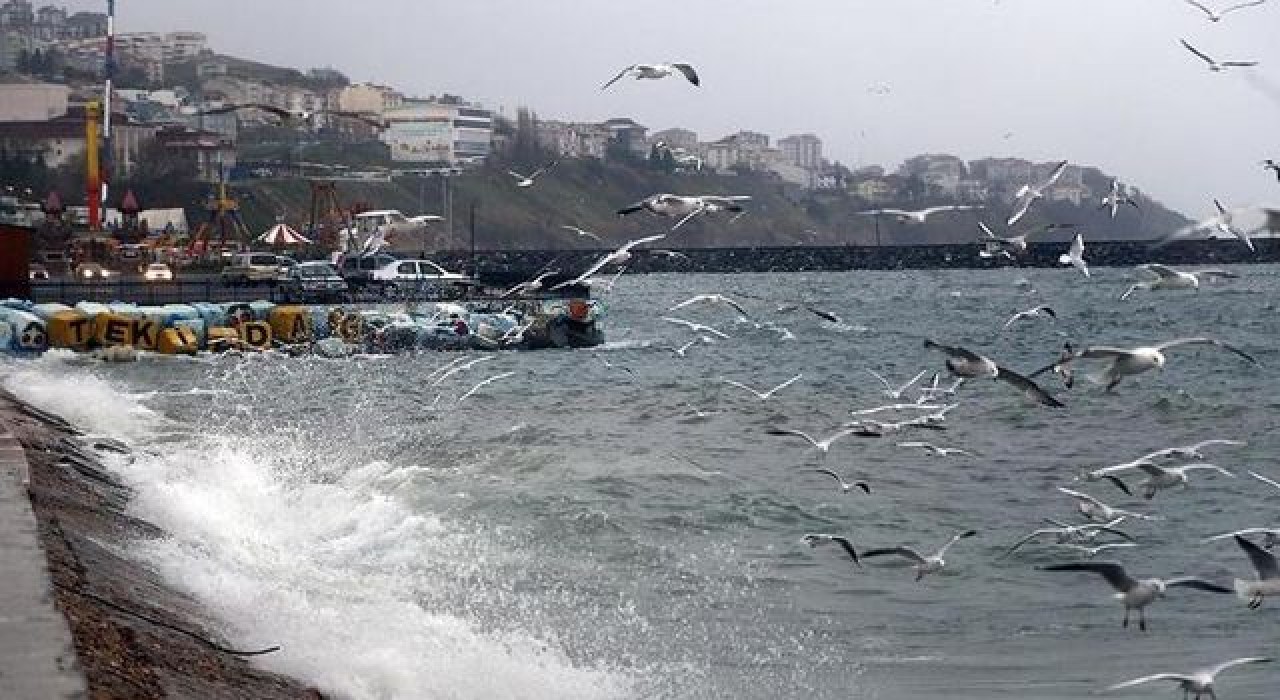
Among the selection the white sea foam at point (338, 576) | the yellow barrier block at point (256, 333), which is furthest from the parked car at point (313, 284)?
the white sea foam at point (338, 576)

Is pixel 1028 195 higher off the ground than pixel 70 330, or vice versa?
pixel 1028 195

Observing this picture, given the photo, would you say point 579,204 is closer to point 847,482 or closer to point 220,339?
point 220,339

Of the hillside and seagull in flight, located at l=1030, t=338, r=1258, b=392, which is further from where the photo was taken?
the hillside

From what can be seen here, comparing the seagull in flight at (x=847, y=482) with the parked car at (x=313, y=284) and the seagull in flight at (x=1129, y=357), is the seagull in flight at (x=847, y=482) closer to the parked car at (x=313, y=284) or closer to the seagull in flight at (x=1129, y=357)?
the seagull in flight at (x=1129, y=357)

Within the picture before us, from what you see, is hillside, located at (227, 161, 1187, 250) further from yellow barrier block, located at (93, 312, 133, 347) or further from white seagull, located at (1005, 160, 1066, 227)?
white seagull, located at (1005, 160, 1066, 227)

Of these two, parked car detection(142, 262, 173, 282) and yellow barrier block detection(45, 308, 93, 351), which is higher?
yellow barrier block detection(45, 308, 93, 351)

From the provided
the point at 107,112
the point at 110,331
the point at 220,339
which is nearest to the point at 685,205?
the point at 110,331

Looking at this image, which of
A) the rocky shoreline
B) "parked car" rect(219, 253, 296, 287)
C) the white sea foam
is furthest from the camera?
"parked car" rect(219, 253, 296, 287)

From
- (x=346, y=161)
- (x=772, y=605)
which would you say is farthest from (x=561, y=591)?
(x=346, y=161)

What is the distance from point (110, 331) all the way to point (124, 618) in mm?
32416

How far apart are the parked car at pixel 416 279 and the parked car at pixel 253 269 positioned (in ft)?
10.7

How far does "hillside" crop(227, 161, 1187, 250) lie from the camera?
134 metres

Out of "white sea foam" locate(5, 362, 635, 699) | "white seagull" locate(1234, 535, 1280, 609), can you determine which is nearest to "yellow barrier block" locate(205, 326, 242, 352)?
"white sea foam" locate(5, 362, 635, 699)

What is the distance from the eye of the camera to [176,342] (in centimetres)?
4156
